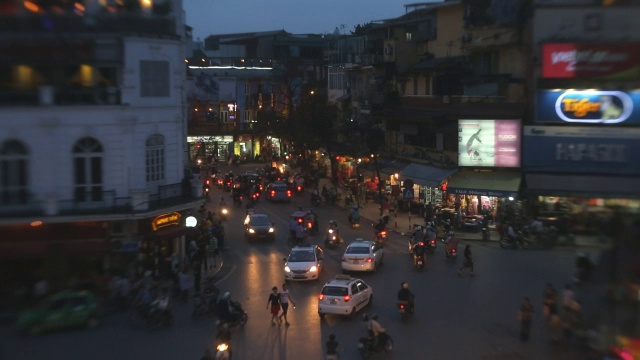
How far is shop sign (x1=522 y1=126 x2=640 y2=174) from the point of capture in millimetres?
35625

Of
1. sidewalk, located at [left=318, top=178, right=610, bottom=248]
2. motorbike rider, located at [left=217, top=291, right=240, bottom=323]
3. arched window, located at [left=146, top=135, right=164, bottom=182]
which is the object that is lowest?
motorbike rider, located at [left=217, top=291, right=240, bottom=323]

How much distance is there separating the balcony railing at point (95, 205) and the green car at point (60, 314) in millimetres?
5081

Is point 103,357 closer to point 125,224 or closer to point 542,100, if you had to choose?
point 125,224

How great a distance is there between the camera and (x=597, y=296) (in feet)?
78.1

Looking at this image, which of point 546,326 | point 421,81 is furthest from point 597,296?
point 421,81

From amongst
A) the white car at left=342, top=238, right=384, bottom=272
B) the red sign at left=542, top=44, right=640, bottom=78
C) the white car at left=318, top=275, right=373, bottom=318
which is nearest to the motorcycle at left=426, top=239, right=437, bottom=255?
the white car at left=342, top=238, right=384, bottom=272

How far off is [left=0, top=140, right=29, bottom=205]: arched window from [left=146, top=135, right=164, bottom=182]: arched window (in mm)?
4329

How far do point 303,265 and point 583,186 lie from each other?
51.9 ft

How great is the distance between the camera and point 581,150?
36.6 m

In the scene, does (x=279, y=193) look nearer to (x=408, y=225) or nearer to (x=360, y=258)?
(x=408, y=225)

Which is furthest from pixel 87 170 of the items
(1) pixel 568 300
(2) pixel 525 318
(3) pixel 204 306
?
(1) pixel 568 300

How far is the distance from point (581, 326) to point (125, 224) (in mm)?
16073

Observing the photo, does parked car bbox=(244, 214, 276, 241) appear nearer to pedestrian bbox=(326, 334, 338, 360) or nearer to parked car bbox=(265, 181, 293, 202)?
parked car bbox=(265, 181, 293, 202)

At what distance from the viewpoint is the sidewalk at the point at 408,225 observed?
112 ft
